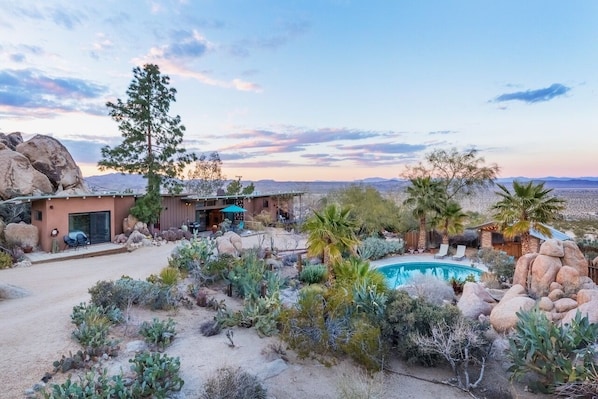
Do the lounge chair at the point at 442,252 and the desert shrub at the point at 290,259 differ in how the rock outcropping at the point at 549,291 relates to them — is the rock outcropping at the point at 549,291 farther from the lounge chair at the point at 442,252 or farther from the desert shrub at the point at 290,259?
the lounge chair at the point at 442,252

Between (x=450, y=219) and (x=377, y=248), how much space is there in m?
5.75

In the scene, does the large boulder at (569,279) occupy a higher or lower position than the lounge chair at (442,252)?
higher

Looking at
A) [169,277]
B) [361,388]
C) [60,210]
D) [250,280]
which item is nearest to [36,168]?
[60,210]

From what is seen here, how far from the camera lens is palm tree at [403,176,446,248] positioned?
22781mm

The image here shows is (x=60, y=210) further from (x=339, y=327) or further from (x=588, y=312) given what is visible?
(x=588, y=312)

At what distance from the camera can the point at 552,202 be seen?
16.6m

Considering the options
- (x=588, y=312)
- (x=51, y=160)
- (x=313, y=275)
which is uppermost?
(x=51, y=160)

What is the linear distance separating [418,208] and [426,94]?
7369mm

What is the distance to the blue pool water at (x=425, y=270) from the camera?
18.2 metres

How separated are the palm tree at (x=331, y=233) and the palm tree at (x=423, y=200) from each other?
11.4 meters

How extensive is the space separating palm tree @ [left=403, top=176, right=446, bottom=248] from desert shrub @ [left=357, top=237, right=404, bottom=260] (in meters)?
2.25

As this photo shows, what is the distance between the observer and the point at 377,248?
21094mm

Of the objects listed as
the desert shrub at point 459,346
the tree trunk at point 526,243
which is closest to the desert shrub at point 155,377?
the desert shrub at point 459,346

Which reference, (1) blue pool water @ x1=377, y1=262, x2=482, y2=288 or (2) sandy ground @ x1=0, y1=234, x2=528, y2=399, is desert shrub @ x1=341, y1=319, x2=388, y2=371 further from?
(1) blue pool water @ x1=377, y1=262, x2=482, y2=288
